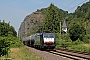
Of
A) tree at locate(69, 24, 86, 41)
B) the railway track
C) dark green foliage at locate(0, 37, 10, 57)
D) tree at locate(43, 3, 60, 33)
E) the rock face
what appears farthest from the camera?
the rock face

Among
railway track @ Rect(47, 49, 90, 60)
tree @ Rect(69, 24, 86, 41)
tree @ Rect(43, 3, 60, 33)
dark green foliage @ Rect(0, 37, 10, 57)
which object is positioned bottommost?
railway track @ Rect(47, 49, 90, 60)

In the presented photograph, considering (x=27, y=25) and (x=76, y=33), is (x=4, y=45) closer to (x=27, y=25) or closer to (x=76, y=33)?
(x=76, y=33)

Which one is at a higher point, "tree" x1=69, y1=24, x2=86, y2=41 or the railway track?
"tree" x1=69, y1=24, x2=86, y2=41

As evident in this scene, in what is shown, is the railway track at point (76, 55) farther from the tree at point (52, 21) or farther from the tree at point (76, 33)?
the tree at point (52, 21)

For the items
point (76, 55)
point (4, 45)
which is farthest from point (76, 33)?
point (4, 45)

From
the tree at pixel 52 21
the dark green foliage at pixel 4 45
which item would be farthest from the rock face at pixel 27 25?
the dark green foliage at pixel 4 45

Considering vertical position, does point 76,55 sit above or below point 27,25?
below

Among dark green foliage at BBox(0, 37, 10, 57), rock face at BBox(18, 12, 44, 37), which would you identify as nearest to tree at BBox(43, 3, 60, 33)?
rock face at BBox(18, 12, 44, 37)

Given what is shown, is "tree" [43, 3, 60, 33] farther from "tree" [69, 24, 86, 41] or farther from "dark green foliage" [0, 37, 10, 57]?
"dark green foliage" [0, 37, 10, 57]

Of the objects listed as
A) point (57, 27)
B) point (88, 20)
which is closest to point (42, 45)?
point (57, 27)

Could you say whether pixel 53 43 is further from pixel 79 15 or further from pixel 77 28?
pixel 79 15

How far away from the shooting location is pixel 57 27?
8450cm

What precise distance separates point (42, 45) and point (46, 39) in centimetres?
107

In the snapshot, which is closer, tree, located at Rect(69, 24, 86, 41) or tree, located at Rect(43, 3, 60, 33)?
tree, located at Rect(69, 24, 86, 41)
